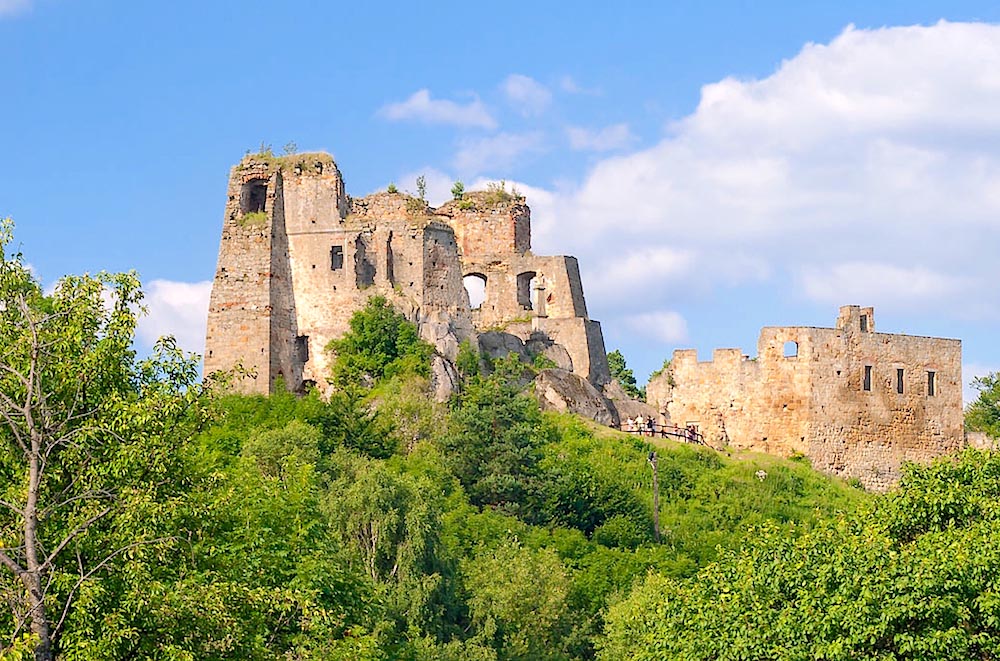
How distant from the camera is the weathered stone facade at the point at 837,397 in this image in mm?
47625

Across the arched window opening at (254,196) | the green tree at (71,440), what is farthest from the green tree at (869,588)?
the arched window opening at (254,196)

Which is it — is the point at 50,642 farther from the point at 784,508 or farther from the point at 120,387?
the point at 784,508

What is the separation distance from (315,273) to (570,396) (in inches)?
Result: 308

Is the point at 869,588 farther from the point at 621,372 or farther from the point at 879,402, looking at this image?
the point at 621,372

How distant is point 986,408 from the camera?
6200cm

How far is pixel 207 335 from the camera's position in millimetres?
45375

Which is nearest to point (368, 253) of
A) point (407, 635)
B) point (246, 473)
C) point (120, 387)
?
point (407, 635)

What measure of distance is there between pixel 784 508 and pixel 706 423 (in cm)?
561

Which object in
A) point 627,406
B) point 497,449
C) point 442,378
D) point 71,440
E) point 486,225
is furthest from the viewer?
point 486,225

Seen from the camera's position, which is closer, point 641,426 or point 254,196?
point 254,196

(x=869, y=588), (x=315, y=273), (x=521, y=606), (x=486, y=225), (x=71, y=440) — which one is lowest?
(x=521, y=606)

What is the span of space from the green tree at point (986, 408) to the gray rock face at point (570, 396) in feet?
54.5

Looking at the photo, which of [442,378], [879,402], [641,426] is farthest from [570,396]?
[879,402]

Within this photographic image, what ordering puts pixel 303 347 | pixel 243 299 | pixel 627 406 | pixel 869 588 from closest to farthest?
1. pixel 869 588
2. pixel 243 299
3. pixel 303 347
4. pixel 627 406
